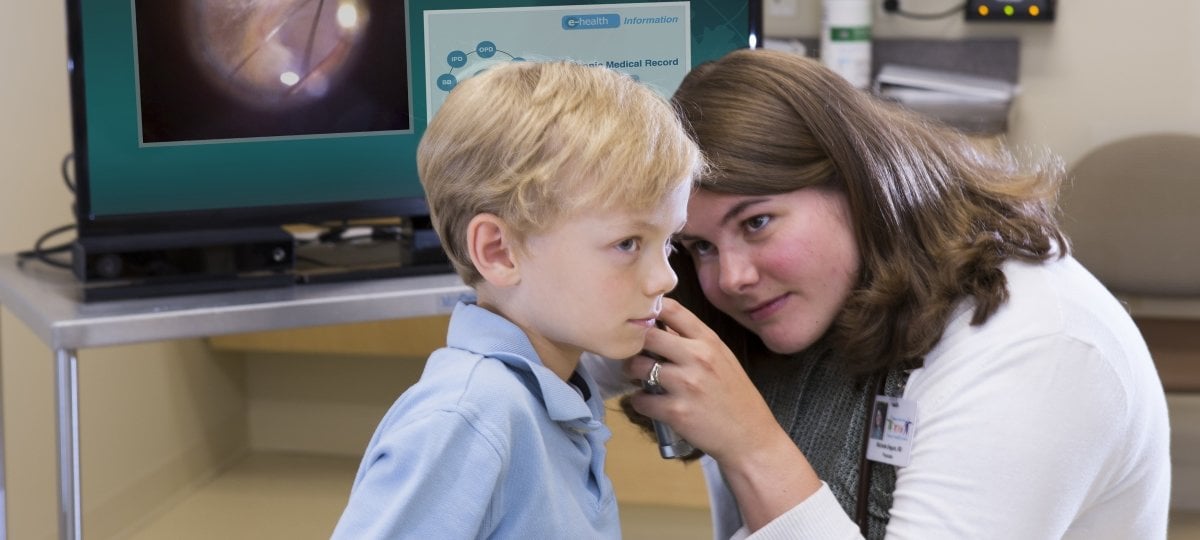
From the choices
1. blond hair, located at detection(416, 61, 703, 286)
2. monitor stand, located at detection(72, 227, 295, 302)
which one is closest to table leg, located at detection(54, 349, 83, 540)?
monitor stand, located at detection(72, 227, 295, 302)

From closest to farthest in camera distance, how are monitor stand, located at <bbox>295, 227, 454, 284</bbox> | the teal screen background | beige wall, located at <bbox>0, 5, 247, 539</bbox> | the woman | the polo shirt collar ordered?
the polo shirt collar < the woman < the teal screen background < monitor stand, located at <bbox>295, 227, 454, 284</bbox> < beige wall, located at <bbox>0, 5, 247, 539</bbox>

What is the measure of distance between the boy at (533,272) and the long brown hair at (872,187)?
204mm

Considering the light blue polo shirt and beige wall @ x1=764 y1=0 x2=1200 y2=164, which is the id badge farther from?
beige wall @ x1=764 y1=0 x2=1200 y2=164

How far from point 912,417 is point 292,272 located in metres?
0.97

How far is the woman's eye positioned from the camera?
1173 millimetres

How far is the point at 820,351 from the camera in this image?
1.35 metres

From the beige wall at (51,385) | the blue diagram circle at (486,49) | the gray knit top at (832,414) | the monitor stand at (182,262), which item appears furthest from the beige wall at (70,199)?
the gray knit top at (832,414)

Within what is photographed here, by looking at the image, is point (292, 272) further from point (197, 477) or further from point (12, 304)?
point (197, 477)

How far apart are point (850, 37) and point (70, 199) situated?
175cm

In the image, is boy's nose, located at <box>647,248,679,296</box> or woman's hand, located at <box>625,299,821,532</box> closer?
boy's nose, located at <box>647,248,679,296</box>

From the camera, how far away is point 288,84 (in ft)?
Answer: 5.87

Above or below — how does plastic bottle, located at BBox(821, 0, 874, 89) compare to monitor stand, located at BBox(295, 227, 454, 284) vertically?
above

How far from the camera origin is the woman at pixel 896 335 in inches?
43.1

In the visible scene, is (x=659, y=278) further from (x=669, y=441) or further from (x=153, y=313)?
(x=153, y=313)
